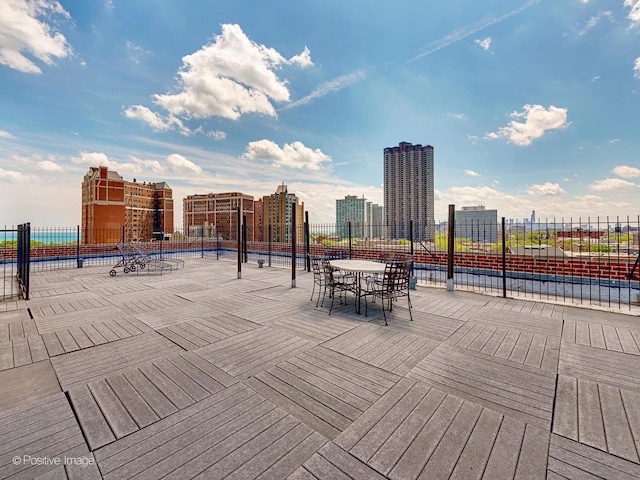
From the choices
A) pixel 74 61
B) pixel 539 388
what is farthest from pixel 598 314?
pixel 74 61

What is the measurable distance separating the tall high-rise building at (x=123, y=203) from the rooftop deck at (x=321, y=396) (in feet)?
165

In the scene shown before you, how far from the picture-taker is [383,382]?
2.43m

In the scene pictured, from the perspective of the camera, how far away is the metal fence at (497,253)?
6059 mm

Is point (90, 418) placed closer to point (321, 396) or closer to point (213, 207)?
point (321, 396)

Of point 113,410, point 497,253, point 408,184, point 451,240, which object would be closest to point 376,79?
point 497,253

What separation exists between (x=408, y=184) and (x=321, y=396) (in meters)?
30.8

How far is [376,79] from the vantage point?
13281 mm

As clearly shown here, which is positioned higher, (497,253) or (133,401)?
(497,253)

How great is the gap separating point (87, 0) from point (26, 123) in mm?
23202

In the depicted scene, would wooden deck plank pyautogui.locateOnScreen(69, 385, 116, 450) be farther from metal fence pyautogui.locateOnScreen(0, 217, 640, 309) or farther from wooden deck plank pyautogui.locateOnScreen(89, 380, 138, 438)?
metal fence pyautogui.locateOnScreen(0, 217, 640, 309)

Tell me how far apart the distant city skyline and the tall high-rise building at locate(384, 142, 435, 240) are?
7715 mm

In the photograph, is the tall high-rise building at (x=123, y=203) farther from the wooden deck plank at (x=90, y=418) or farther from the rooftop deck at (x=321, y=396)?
the wooden deck plank at (x=90, y=418)

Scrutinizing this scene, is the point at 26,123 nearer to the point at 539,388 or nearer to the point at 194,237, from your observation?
the point at 194,237

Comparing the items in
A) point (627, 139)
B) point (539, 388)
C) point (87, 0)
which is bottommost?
point (539, 388)
